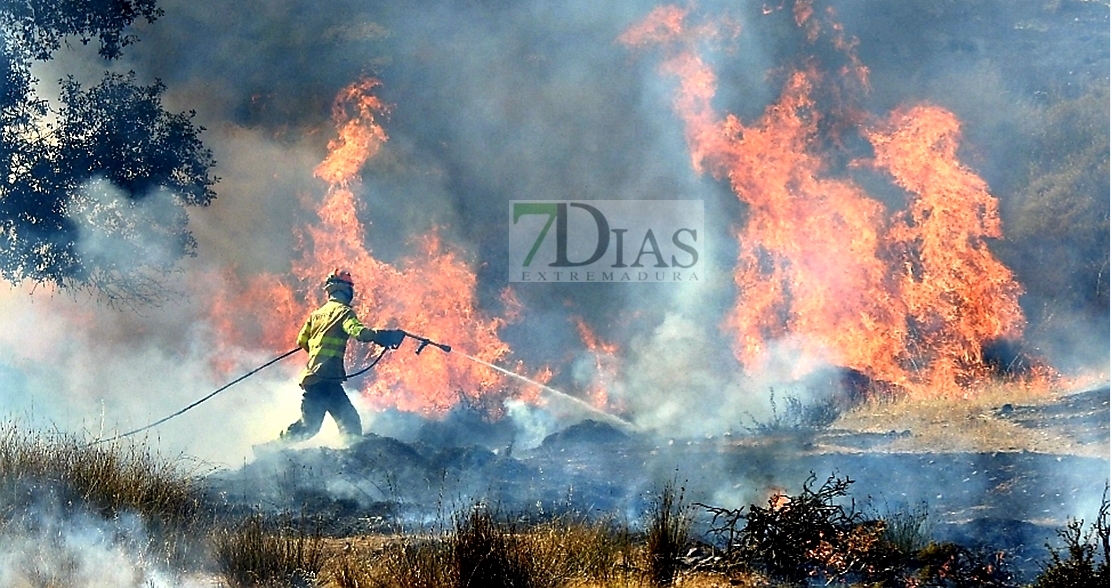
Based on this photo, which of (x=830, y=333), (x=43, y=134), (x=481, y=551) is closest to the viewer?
(x=481, y=551)

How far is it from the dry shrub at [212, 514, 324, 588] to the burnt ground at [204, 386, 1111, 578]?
1.63 ft

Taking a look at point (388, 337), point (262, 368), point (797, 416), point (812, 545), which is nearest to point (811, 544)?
point (812, 545)

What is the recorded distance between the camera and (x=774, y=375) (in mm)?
9102

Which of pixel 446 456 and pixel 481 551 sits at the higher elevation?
pixel 446 456

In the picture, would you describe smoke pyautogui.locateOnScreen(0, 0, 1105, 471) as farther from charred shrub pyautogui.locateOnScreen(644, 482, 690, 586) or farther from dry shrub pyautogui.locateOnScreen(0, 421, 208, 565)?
charred shrub pyautogui.locateOnScreen(644, 482, 690, 586)

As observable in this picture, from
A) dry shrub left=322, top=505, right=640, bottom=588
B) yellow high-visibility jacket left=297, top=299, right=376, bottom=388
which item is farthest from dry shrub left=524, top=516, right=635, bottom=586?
yellow high-visibility jacket left=297, top=299, right=376, bottom=388

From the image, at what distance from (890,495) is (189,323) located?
6.07 meters

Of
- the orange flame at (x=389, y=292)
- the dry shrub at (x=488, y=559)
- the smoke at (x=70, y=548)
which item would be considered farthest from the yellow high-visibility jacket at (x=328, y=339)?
the dry shrub at (x=488, y=559)

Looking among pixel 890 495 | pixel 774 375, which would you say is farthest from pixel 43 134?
pixel 890 495

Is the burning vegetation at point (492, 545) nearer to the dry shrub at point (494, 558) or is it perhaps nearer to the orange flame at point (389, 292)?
the dry shrub at point (494, 558)

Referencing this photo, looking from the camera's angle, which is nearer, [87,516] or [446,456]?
[87,516]

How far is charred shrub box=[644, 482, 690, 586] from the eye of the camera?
26.5 ft

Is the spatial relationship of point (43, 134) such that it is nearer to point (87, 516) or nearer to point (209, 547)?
point (87, 516)

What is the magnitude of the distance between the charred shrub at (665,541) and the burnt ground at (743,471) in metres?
0.28
